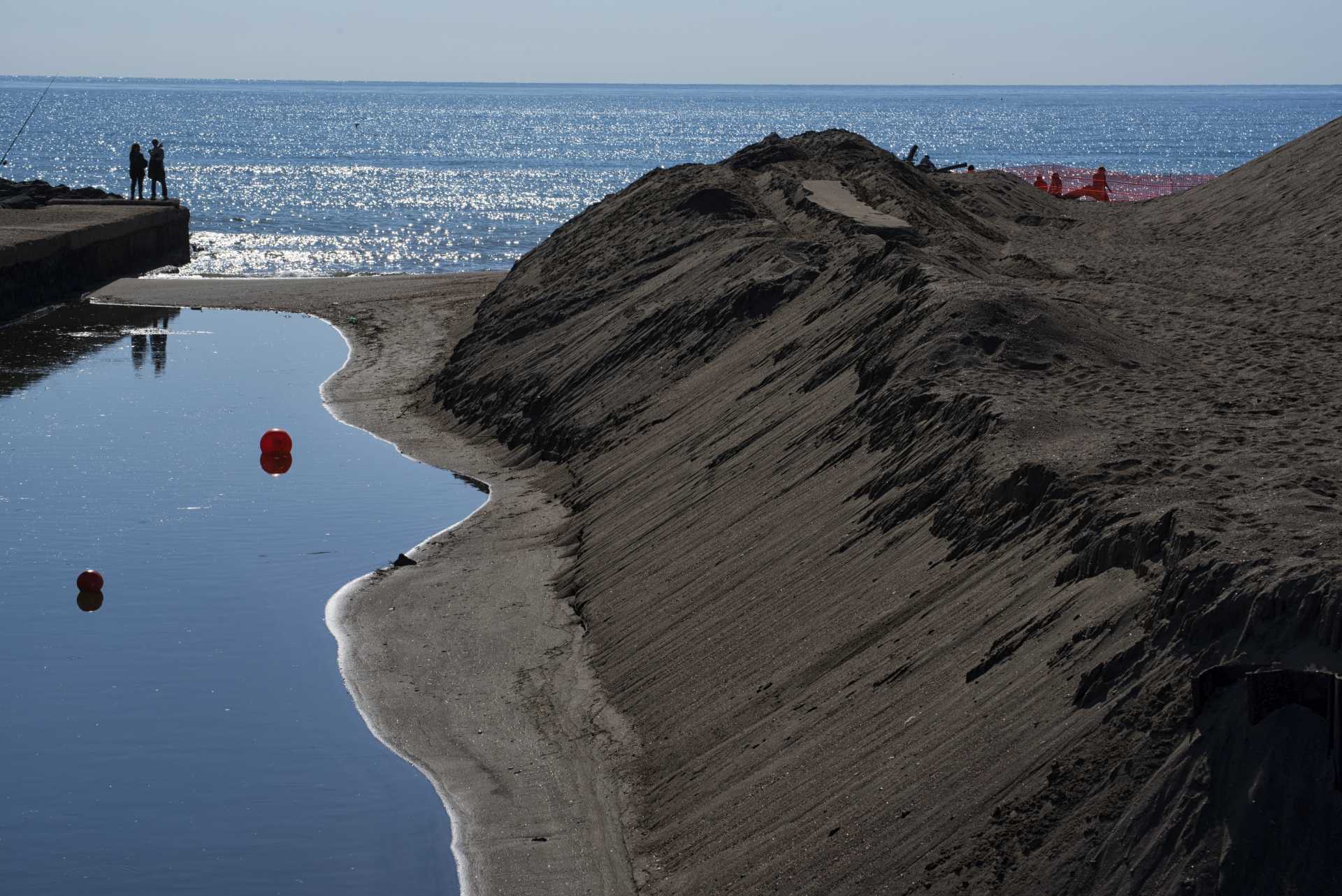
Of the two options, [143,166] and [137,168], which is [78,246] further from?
[143,166]

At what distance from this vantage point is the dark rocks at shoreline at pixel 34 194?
118ft

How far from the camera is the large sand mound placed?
21.5 ft

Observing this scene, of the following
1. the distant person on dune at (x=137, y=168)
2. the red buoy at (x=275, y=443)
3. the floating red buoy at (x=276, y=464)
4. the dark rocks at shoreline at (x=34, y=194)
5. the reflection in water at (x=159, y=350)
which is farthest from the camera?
the distant person on dune at (x=137, y=168)

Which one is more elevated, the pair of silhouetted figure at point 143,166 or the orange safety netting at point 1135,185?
the orange safety netting at point 1135,185

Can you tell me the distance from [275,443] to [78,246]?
17.0 metres

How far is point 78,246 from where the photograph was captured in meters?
32.6

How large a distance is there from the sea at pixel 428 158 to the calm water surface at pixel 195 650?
66.9ft

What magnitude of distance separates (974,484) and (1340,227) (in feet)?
45.9

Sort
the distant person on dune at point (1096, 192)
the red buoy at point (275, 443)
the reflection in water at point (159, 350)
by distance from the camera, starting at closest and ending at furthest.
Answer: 1. the red buoy at point (275, 443)
2. the reflection in water at point (159, 350)
3. the distant person on dune at point (1096, 192)

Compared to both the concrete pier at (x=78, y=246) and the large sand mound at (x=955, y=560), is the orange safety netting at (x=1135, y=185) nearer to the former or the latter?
the concrete pier at (x=78, y=246)

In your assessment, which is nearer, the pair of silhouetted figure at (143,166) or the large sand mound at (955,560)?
the large sand mound at (955,560)

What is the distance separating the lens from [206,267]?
39.7 meters

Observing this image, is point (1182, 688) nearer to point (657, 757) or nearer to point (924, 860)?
point (924, 860)

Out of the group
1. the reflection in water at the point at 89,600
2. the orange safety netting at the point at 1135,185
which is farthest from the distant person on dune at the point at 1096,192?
the reflection in water at the point at 89,600
